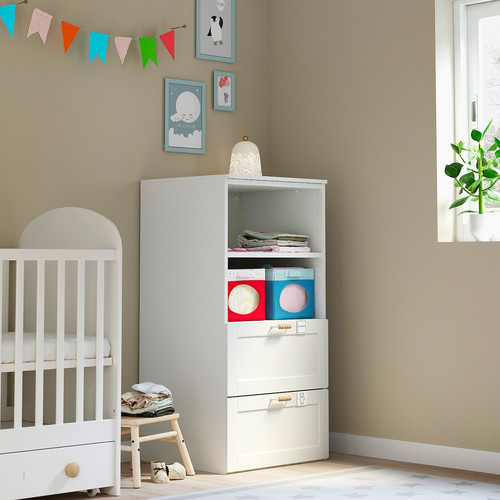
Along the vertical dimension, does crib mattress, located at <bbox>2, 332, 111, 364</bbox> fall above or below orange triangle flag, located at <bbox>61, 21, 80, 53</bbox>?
below

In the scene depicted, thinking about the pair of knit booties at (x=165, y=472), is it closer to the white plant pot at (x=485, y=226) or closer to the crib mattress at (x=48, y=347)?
the crib mattress at (x=48, y=347)

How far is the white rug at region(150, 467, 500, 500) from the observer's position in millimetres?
3146

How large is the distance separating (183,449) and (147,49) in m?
1.61

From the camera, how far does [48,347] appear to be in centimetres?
308

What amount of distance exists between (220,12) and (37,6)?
35.1 inches

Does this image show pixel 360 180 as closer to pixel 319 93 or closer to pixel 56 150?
pixel 319 93

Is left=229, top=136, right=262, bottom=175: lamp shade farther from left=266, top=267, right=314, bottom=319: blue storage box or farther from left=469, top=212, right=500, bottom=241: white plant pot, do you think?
left=469, top=212, right=500, bottom=241: white plant pot

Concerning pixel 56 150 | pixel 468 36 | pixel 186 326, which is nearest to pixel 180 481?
pixel 186 326

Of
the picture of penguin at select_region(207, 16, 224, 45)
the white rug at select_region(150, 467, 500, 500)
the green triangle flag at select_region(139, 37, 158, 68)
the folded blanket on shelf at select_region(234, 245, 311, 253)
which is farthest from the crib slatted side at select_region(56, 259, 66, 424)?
the picture of penguin at select_region(207, 16, 224, 45)

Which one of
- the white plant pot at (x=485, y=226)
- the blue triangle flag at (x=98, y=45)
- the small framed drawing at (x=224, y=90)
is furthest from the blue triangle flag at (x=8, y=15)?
the white plant pot at (x=485, y=226)

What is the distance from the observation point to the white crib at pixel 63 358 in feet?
9.78

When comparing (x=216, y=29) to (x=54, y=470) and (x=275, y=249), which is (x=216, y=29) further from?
(x=54, y=470)

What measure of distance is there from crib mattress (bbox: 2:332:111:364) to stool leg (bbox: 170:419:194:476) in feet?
1.49

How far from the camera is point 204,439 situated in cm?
361
